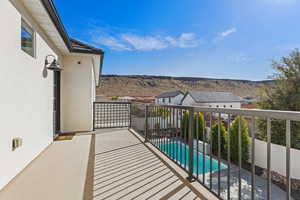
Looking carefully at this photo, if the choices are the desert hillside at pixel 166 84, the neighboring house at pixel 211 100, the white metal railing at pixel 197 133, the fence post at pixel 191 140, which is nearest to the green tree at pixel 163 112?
the white metal railing at pixel 197 133

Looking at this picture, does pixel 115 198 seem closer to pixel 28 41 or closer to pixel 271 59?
pixel 28 41

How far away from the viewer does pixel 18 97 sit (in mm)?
2146

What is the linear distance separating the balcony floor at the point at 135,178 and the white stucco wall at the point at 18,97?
1043 millimetres

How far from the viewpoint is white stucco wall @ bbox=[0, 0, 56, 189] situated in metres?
1.82

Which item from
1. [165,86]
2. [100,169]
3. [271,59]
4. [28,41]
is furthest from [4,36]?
[165,86]

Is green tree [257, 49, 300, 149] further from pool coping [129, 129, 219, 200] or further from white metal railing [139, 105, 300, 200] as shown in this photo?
pool coping [129, 129, 219, 200]

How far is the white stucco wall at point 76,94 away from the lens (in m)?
4.80

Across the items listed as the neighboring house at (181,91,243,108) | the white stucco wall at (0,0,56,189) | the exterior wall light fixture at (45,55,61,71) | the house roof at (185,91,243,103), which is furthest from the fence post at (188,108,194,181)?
the house roof at (185,91,243,103)

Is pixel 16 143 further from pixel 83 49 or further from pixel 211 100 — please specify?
pixel 211 100

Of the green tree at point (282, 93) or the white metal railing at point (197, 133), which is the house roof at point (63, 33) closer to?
the white metal railing at point (197, 133)

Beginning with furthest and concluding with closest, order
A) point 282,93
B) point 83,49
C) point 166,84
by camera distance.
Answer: point 166,84 < point 282,93 < point 83,49

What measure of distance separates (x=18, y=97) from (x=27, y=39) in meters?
1.08

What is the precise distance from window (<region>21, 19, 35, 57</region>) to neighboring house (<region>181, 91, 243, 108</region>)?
77.2 ft

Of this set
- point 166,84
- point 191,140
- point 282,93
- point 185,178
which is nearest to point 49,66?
point 191,140
